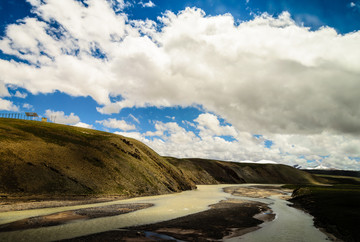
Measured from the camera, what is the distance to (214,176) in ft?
527

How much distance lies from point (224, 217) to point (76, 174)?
35.9 metres

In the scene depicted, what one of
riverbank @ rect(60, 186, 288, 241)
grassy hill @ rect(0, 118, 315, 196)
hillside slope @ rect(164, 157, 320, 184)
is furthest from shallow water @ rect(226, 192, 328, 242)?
hillside slope @ rect(164, 157, 320, 184)

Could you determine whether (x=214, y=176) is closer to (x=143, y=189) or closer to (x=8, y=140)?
(x=143, y=189)

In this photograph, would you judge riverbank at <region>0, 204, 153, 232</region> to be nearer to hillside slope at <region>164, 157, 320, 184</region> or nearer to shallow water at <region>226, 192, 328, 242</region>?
shallow water at <region>226, 192, 328, 242</region>

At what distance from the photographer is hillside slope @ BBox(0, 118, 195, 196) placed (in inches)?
1689

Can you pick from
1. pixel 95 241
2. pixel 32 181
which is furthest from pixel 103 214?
pixel 32 181

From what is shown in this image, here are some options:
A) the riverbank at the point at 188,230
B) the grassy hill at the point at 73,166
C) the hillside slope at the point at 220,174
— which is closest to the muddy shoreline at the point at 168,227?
the riverbank at the point at 188,230

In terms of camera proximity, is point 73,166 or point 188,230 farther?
point 73,166

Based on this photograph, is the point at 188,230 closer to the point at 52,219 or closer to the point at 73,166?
the point at 52,219

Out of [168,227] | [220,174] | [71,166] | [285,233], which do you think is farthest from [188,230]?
[220,174]

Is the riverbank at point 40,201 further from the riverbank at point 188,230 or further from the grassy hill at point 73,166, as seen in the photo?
the riverbank at point 188,230

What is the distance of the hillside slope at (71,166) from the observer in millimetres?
42903

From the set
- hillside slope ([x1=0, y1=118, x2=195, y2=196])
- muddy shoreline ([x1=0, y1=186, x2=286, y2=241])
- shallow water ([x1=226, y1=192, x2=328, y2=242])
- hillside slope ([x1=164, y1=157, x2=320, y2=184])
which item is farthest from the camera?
hillside slope ([x1=164, y1=157, x2=320, y2=184])

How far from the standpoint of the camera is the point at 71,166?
5184 centimetres
